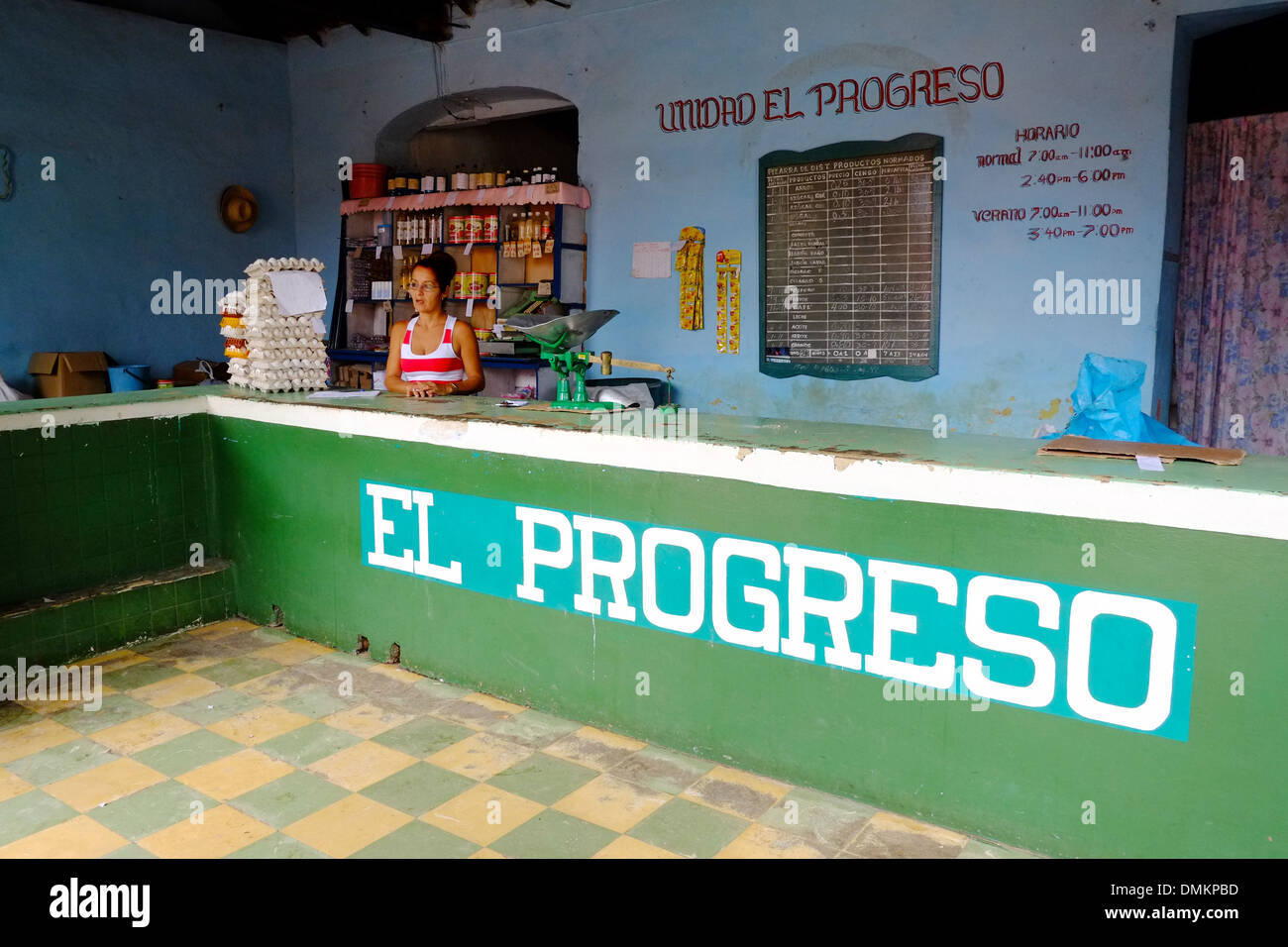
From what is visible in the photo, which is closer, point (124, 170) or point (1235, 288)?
point (1235, 288)

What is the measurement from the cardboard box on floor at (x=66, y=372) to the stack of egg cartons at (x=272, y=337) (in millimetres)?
3585

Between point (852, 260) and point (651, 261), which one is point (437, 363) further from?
point (852, 260)

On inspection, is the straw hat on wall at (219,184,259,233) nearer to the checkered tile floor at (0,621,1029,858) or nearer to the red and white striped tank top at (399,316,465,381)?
the red and white striped tank top at (399,316,465,381)

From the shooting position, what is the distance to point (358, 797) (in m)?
2.79

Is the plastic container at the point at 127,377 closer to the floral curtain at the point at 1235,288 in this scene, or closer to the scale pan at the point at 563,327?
the scale pan at the point at 563,327

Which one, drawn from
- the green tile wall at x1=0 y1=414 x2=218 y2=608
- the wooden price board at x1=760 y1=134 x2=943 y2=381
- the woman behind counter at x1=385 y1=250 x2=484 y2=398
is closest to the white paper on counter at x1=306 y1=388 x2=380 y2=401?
the woman behind counter at x1=385 y1=250 x2=484 y2=398

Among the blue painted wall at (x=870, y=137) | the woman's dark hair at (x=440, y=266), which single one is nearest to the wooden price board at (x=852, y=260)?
the blue painted wall at (x=870, y=137)

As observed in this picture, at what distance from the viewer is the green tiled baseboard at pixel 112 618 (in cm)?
373

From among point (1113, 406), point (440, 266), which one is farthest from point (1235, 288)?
point (440, 266)

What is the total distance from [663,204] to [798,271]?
3.73 ft

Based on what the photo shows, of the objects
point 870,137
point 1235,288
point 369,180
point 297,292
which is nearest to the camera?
point 297,292

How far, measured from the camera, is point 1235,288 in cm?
521

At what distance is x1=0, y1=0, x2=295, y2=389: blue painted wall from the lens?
737 cm

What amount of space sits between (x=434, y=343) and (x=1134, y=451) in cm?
317
